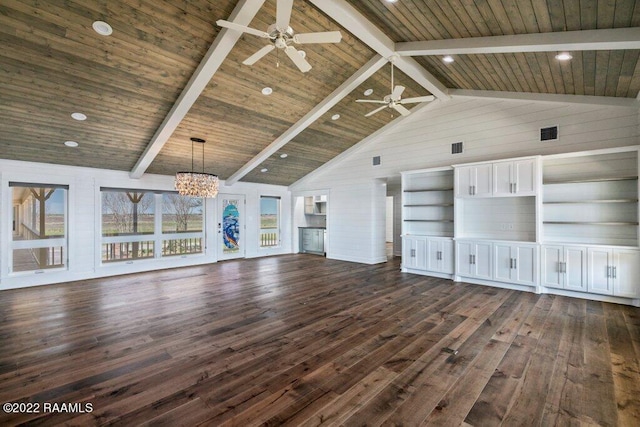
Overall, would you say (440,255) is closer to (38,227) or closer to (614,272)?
(614,272)

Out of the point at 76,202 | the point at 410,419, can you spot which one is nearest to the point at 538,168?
the point at 410,419

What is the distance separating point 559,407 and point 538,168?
418cm

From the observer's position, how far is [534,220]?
5.49m

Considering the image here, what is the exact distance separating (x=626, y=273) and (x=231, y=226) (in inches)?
339

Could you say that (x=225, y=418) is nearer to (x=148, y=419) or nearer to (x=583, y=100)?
(x=148, y=419)

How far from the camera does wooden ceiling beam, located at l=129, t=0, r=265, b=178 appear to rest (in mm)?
3432

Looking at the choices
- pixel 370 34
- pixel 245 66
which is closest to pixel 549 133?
pixel 370 34

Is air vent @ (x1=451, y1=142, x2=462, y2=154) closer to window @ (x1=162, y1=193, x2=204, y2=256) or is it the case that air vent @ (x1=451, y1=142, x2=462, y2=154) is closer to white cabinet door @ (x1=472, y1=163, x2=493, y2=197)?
white cabinet door @ (x1=472, y1=163, x2=493, y2=197)

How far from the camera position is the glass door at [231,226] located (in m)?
8.64

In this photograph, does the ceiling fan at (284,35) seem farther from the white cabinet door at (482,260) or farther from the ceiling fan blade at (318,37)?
the white cabinet door at (482,260)

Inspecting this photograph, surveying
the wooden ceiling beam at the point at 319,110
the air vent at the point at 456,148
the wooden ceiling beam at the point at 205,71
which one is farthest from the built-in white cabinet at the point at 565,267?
the wooden ceiling beam at the point at 205,71

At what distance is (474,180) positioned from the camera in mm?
5738

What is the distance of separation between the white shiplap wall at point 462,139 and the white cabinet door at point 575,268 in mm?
1754

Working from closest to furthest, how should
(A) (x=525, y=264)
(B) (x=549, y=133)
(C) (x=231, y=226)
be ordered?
(A) (x=525, y=264) < (B) (x=549, y=133) < (C) (x=231, y=226)
